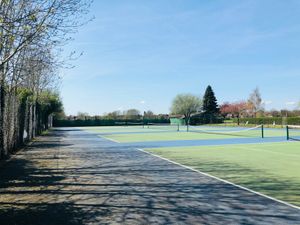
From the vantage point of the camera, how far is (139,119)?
89.3m

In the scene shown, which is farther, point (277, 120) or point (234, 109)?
point (234, 109)

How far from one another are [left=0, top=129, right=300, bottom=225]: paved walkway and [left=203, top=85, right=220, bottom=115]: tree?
289 feet

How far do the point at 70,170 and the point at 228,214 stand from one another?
739cm

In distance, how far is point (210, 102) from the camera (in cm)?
10075

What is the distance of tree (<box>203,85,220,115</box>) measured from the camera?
3954 inches

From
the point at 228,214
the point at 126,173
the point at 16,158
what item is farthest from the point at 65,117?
the point at 228,214

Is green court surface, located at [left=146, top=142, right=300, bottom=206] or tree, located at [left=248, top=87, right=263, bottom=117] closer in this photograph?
green court surface, located at [left=146, top=142, right=300, bottom=206]

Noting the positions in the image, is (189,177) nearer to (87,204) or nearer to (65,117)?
(87,204)

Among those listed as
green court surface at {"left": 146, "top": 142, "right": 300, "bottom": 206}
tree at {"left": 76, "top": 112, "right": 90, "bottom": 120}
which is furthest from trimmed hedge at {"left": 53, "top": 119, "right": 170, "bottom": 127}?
green court surface at {"left": 146, "top": 142, "right": 300, "bottom": 206}

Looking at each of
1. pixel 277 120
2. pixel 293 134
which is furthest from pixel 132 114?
pixel 293 134

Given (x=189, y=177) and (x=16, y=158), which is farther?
(x=16, y=158)

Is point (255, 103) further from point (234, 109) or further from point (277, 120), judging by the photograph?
point (277, 120)

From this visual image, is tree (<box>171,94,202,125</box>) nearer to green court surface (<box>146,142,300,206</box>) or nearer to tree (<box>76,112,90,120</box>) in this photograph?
tree (<box>76,112,90,120</box>)

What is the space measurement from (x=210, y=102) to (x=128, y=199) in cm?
9350
